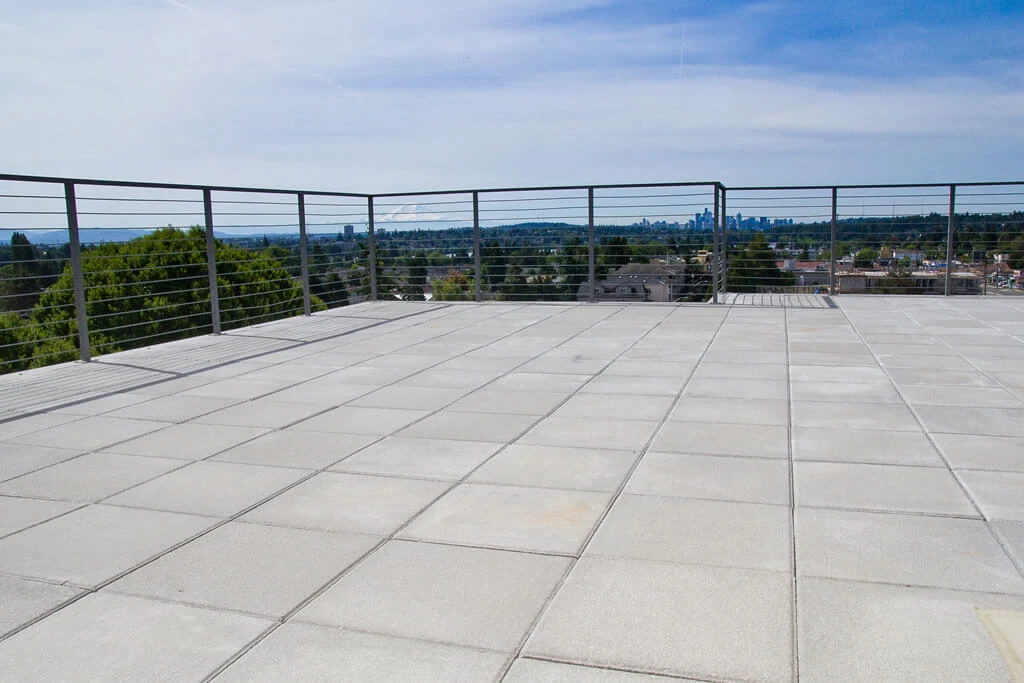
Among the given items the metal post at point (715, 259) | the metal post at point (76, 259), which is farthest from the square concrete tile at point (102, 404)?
the metal post at point (715, 259)

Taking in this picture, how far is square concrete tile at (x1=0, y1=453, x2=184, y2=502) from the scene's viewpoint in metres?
3.26

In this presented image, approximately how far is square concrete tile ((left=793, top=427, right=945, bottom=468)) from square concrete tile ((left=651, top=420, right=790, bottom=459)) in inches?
3.5

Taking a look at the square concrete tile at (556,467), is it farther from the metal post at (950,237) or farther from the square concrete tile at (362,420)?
the metal post at (950,237)

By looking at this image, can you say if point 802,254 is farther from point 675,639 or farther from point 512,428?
point 675,639

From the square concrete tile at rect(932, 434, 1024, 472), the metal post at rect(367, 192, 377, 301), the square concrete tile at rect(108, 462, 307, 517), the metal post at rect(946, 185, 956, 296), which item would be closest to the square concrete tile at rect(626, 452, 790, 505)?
the square concrete tile at rect(932, 434, 1024, 472)

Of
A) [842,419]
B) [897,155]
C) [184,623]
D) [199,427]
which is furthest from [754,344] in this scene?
[897,155]

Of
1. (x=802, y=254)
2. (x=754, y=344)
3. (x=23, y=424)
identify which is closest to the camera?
(x=23, y=424)

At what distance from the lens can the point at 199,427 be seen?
428cm

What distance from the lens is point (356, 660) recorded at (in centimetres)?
197

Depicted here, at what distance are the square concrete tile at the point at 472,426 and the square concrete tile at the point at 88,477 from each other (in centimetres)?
118

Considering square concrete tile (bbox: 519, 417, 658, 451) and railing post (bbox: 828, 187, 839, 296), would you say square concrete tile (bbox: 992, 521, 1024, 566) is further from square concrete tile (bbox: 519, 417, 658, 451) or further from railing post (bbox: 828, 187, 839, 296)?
railing post (bbox: 828, 187, 839, 296)

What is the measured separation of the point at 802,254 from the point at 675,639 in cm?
1016

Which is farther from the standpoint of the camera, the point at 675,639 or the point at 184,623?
Result: the point at 184,623

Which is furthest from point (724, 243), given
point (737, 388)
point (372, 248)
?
point (737, 388)
